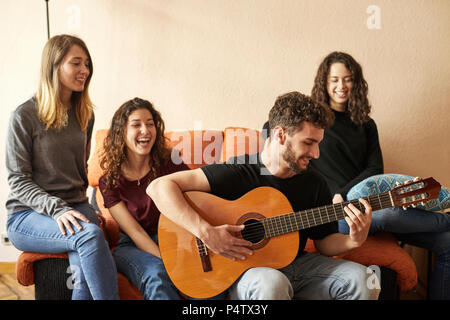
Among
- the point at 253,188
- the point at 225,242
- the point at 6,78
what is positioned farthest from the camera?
the point at 6,78

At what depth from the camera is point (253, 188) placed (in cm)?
145

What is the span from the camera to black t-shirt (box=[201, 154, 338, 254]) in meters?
1.44

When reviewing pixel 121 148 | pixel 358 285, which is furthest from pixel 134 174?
pixel 358 285

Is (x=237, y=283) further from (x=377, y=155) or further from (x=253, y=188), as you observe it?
(x=377, y=155)

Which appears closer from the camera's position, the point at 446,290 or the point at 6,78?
the point at 446,290

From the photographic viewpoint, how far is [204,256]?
1.35 meters

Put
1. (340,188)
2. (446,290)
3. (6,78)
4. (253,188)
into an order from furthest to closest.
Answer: (6,78) < (340,188) < (446,290) < (253,188)

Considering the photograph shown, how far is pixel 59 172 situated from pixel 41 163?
8 centimetres

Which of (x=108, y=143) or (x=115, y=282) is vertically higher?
(x=108, y=143)

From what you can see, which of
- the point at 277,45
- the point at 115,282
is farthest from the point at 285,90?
the point at 115,282

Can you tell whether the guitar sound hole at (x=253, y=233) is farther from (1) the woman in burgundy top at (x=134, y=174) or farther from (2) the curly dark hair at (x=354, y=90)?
(2) the curly dark hair at (x=354, y=90)

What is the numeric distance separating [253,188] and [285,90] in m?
1.04

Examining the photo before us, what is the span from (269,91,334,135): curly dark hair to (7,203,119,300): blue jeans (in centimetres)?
80

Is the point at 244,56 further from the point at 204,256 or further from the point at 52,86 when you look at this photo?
the point at 204,256
